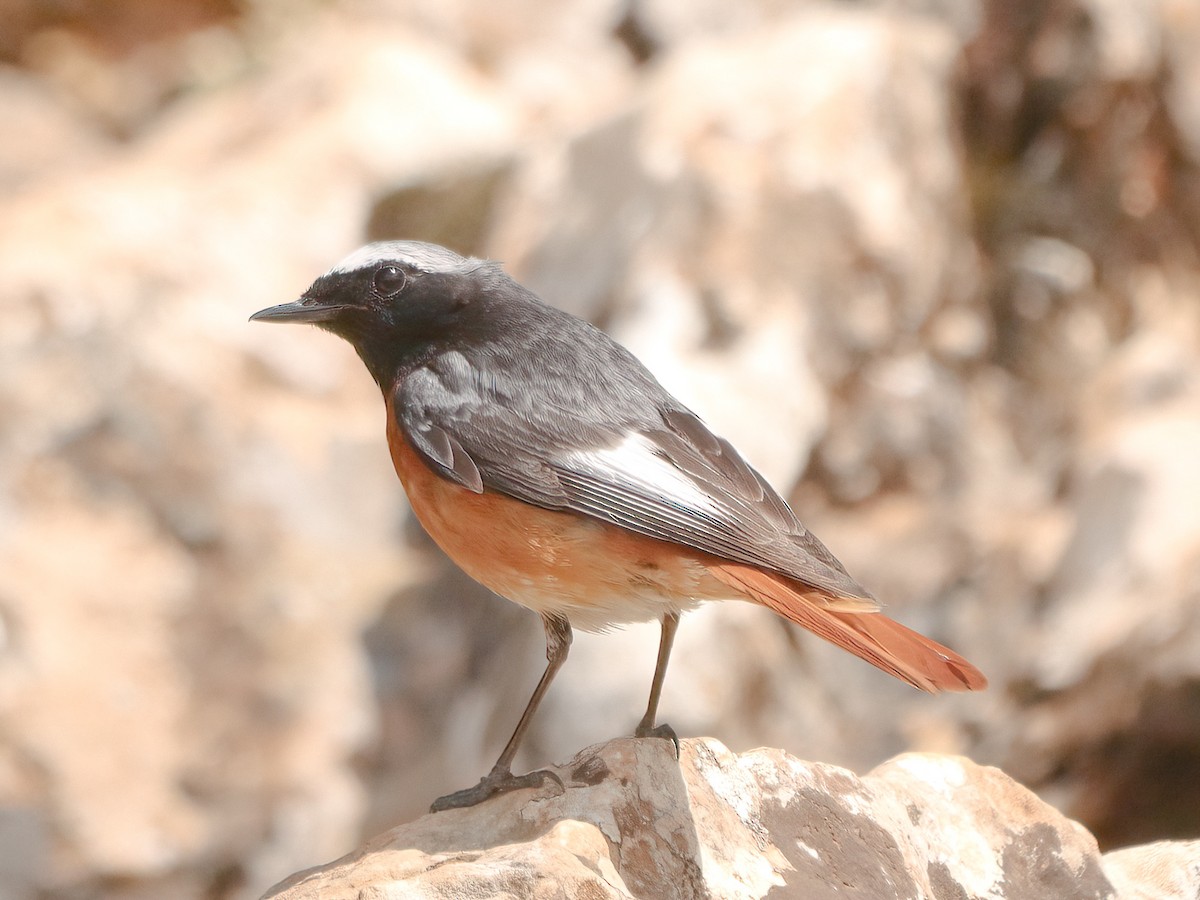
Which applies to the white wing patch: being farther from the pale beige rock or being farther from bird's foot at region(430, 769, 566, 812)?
the pale beige rock

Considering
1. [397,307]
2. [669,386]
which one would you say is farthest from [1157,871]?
[669,386]

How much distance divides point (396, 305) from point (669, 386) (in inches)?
139

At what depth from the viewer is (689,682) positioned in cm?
662

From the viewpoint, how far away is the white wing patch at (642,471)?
359 cm

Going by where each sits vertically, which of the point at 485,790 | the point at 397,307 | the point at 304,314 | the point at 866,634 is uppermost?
the point at 397,307

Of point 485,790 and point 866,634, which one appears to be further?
point 485,790

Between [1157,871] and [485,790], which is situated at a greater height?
[1157,871]

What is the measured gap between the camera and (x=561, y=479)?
3.60 meters

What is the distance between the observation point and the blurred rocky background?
7062 millimetres

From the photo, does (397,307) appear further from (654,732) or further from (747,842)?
(747,842)

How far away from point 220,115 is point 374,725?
234 inches

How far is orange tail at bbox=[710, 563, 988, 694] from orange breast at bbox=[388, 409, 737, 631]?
111 millimetres

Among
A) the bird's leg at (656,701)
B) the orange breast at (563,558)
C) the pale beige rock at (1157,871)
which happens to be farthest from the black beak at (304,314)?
the pale beige rock at (1157,871)

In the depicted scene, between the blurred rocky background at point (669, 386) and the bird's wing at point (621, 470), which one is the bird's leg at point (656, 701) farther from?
the blurred rocky background at point (669, 386)
